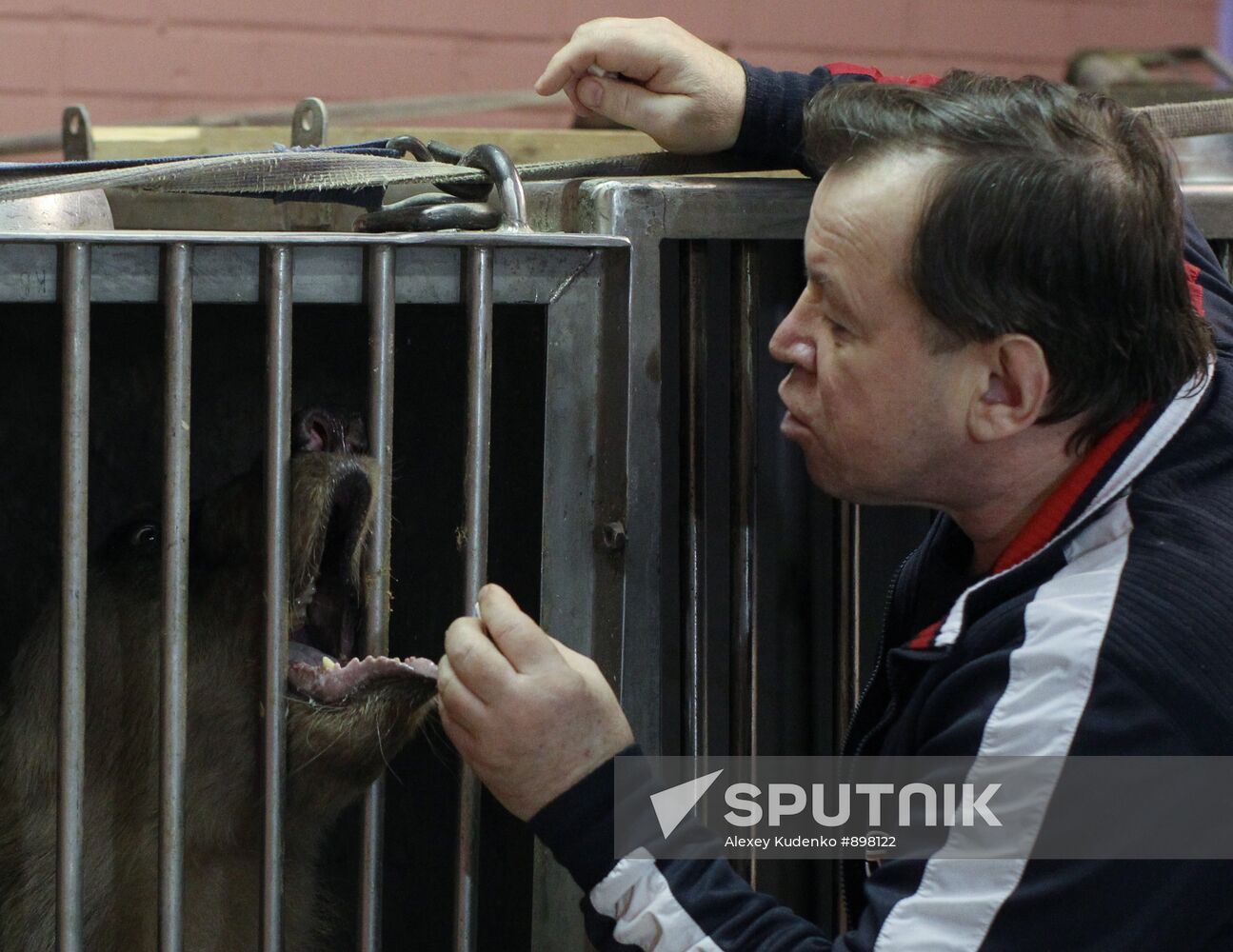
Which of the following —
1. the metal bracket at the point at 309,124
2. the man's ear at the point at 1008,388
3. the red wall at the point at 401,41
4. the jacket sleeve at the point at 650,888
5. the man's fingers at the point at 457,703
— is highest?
the red wall at the point at 401,41

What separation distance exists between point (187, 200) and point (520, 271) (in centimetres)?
51

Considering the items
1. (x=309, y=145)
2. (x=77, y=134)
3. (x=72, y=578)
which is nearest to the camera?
(x=72, y=578)

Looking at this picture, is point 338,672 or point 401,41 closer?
point 338,672

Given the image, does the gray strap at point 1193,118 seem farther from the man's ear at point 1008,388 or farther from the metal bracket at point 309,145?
the metal bracket at point 309,145

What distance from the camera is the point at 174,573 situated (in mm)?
900

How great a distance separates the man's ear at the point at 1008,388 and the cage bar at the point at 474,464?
0.30 metres

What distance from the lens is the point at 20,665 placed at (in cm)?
125

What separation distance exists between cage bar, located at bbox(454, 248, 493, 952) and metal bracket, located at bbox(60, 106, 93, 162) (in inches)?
35.8

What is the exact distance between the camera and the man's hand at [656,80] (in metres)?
1.06

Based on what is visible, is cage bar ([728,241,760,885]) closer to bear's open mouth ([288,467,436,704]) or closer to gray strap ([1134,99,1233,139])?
bear's open mouth ([288,467,436,704])

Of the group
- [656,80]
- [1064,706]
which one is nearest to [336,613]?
[656,80]

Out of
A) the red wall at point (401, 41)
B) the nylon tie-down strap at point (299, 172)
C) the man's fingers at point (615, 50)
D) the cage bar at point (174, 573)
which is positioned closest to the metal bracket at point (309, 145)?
the nylon tie-down strap at point (299, 172)

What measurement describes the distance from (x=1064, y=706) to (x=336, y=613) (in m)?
0.61

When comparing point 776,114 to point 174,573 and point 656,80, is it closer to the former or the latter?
point 656,80
